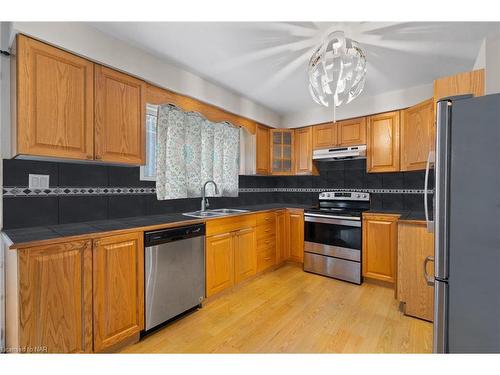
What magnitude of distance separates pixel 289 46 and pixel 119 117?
152 centimetres

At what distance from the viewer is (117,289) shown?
1659 millimetres

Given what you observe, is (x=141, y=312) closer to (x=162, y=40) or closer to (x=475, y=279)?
(x=475, y=279)

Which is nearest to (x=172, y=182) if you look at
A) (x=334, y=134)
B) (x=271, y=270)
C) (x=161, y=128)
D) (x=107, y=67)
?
(x=161, y=128)

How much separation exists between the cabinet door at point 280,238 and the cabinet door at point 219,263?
3.14 feet

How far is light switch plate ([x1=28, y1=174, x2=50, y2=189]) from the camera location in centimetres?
174

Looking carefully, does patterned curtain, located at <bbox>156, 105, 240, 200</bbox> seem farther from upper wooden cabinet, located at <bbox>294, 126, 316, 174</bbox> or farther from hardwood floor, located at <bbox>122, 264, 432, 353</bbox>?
hardwood floor, located at <bbox>122, 264, 432, 353</bbox>

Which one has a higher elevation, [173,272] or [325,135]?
[325,135]

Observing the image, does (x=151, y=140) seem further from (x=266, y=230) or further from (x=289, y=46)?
(x=266, y=230)

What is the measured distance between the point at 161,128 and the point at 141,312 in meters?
1.73

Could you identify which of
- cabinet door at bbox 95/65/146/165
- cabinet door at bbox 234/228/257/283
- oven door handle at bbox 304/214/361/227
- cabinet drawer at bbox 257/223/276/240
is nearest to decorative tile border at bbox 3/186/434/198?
cabinet door at bbox 95/65/146/165

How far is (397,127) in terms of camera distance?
2.92 meters

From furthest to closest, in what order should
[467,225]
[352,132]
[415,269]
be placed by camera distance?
[352,132]
[415,269]
[467,225]

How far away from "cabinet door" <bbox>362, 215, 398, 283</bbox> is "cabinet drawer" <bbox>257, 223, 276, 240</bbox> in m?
1.17

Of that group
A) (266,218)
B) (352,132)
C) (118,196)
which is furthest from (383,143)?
(118,196)
